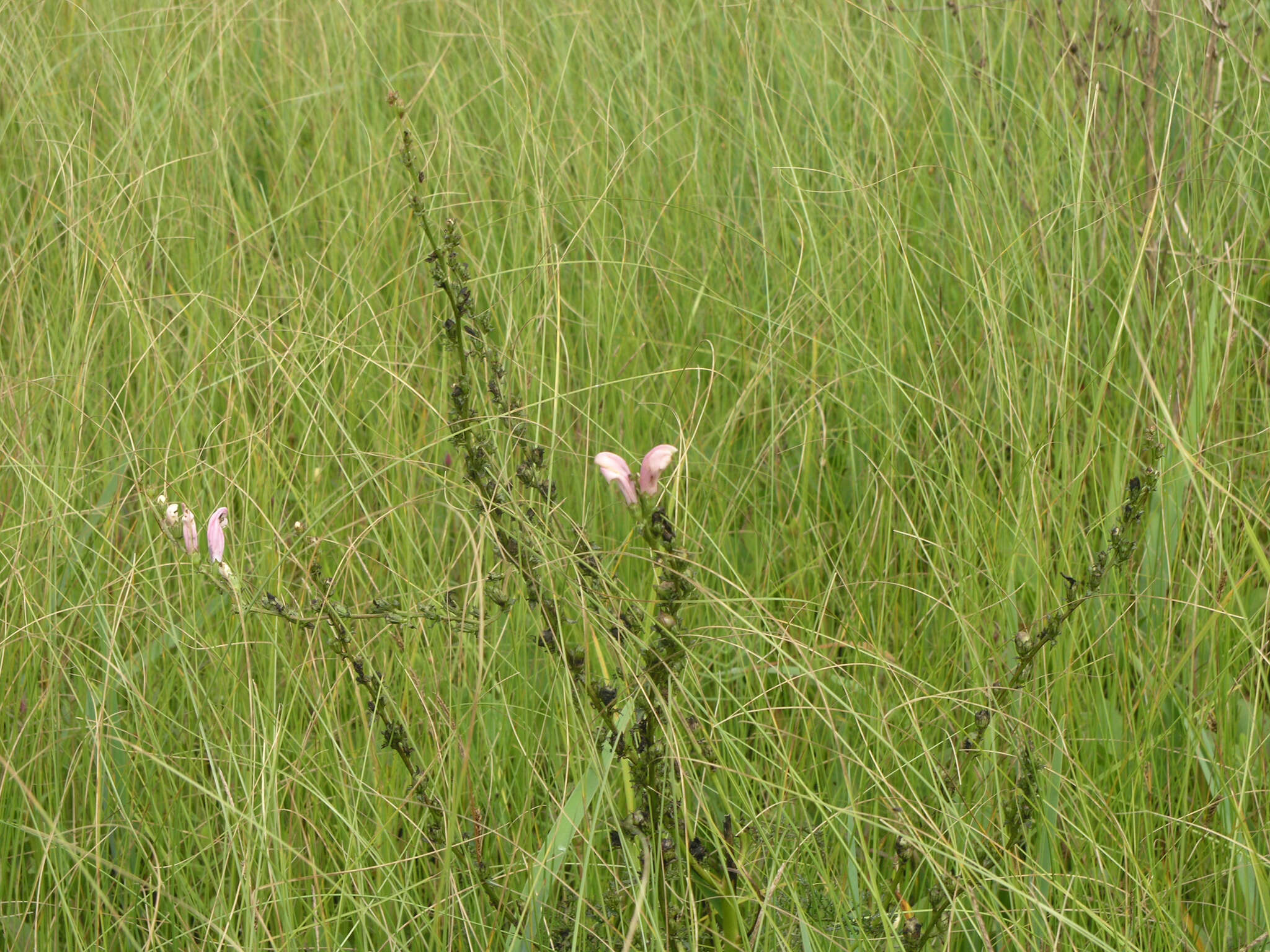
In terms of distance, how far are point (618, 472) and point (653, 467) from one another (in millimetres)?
35

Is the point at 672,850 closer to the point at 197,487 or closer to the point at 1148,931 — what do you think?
the point at 1148,931

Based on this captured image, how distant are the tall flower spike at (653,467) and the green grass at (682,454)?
149 millimetres

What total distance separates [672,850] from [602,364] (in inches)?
39.5

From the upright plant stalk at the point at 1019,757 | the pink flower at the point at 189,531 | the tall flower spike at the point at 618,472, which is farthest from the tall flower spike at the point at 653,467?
the pink flower at the point at 189,531

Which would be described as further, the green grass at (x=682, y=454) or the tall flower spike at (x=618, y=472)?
the green grass at (x=682, y=454)

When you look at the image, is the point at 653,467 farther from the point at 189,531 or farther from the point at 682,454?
the point at 189,531

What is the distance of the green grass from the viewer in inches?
54.1

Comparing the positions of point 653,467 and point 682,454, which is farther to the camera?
point 682,454

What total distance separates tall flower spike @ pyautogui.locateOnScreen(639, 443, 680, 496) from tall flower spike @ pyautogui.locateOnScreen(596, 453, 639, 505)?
0.05ft

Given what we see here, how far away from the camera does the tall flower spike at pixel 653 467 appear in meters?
1.16

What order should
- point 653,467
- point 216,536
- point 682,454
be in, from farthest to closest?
point 682,454 → point 216,536 → point 653,467

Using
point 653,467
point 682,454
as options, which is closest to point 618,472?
point 653,467

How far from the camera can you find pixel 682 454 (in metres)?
1.45

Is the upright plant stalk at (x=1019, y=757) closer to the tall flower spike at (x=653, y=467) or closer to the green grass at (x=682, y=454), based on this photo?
the green grass at (x=682, y=454)
